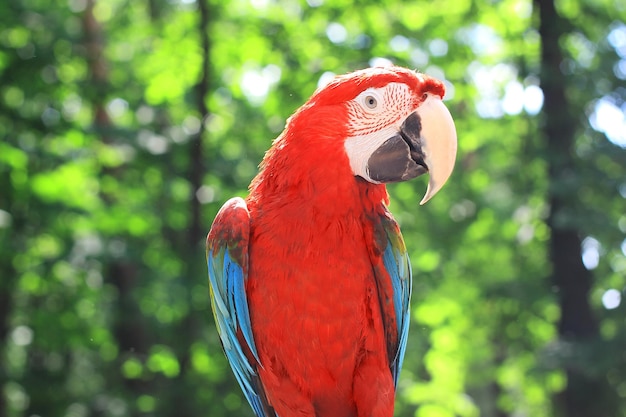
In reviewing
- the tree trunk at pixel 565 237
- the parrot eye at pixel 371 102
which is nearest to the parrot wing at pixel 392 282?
the parrot eye at pixel 371 102

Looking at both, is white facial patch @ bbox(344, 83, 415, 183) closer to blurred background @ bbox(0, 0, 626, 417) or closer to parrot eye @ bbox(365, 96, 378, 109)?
parrot eye @ bbox(365, 96, 378, 109)

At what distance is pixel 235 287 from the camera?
7.26ft

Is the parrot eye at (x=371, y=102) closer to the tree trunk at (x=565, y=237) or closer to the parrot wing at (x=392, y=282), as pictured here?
the parrot wing at (x=392, y=282)

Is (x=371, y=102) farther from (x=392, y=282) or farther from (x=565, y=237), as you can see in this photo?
(x=565, y=237)

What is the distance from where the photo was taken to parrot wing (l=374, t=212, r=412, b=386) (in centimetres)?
226

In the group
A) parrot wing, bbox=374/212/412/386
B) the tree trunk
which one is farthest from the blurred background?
parrot wing, bbox=374/212/412/386

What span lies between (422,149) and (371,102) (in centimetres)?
21

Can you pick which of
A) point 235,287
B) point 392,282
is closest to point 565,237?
point 392,282

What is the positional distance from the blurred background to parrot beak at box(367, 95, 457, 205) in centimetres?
352

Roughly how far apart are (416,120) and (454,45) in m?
4.32

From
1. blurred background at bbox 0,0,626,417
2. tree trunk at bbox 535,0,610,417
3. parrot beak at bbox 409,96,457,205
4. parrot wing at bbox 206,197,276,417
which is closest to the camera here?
parrot beak at bbox 409,96,457,205

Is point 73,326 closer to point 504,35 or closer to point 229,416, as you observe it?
point 229,416

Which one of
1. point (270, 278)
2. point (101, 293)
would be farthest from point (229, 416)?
point (270, 278)

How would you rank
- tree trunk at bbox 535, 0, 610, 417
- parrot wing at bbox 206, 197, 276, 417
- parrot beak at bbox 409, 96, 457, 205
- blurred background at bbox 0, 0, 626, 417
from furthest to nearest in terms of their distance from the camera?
tree trunk at bbox 535, 0, 610, 417, blurred background at bbox 0, 0, 626, 417, parrot wing at bbox 206, 197, 276, 417, parrot beak at bbox 409, 96, 457, 205
